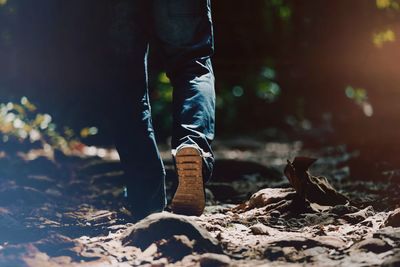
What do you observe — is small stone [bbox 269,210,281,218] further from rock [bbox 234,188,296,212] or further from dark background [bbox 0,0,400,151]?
dark background [bbox 0,0,400,151]

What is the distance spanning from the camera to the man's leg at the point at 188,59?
256 cm

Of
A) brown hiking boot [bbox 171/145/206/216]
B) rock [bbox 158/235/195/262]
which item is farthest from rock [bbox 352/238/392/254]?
brown hiking boot [bbox 171/145/206/216]

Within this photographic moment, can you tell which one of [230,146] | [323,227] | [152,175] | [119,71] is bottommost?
[230,146]

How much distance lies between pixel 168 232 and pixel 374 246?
67 cm

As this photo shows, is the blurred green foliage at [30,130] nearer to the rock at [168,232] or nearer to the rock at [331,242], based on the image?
the rock at [168,232]

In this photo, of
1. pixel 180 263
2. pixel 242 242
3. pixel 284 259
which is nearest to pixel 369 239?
pixel 284 259

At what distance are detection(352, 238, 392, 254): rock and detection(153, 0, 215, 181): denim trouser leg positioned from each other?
78 cm

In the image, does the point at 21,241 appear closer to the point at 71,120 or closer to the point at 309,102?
the point at 71,120

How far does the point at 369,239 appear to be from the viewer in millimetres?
2027

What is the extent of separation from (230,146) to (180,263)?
18.2ft

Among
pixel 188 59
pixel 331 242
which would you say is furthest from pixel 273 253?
pixel 188 59

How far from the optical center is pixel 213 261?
6.32ft

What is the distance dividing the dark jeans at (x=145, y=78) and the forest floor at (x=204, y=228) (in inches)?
8.9

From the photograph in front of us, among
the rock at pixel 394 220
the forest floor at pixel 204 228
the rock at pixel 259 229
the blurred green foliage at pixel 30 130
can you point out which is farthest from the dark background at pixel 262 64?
the rock at pixel 394 220
